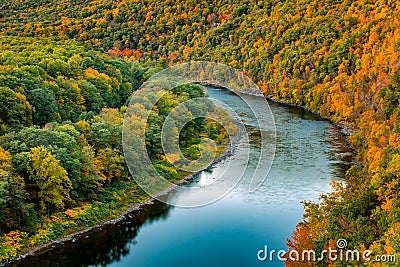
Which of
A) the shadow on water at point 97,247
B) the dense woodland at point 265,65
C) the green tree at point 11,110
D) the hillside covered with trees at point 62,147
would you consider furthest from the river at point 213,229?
the green tree at point 11,110

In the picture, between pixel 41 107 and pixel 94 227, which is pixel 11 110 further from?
pixel 94 227

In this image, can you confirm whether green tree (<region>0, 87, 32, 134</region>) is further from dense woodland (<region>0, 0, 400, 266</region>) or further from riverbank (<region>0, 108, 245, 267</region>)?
riverbank (<region>0, 108, 245, 267</region>)

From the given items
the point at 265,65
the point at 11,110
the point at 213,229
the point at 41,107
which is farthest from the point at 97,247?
the point at 265,65

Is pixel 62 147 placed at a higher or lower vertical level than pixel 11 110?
lower

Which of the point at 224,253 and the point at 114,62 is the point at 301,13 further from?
the point at 224,253

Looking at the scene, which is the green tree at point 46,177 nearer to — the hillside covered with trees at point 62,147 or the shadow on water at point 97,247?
the hillside covered with trees at point 62,147
